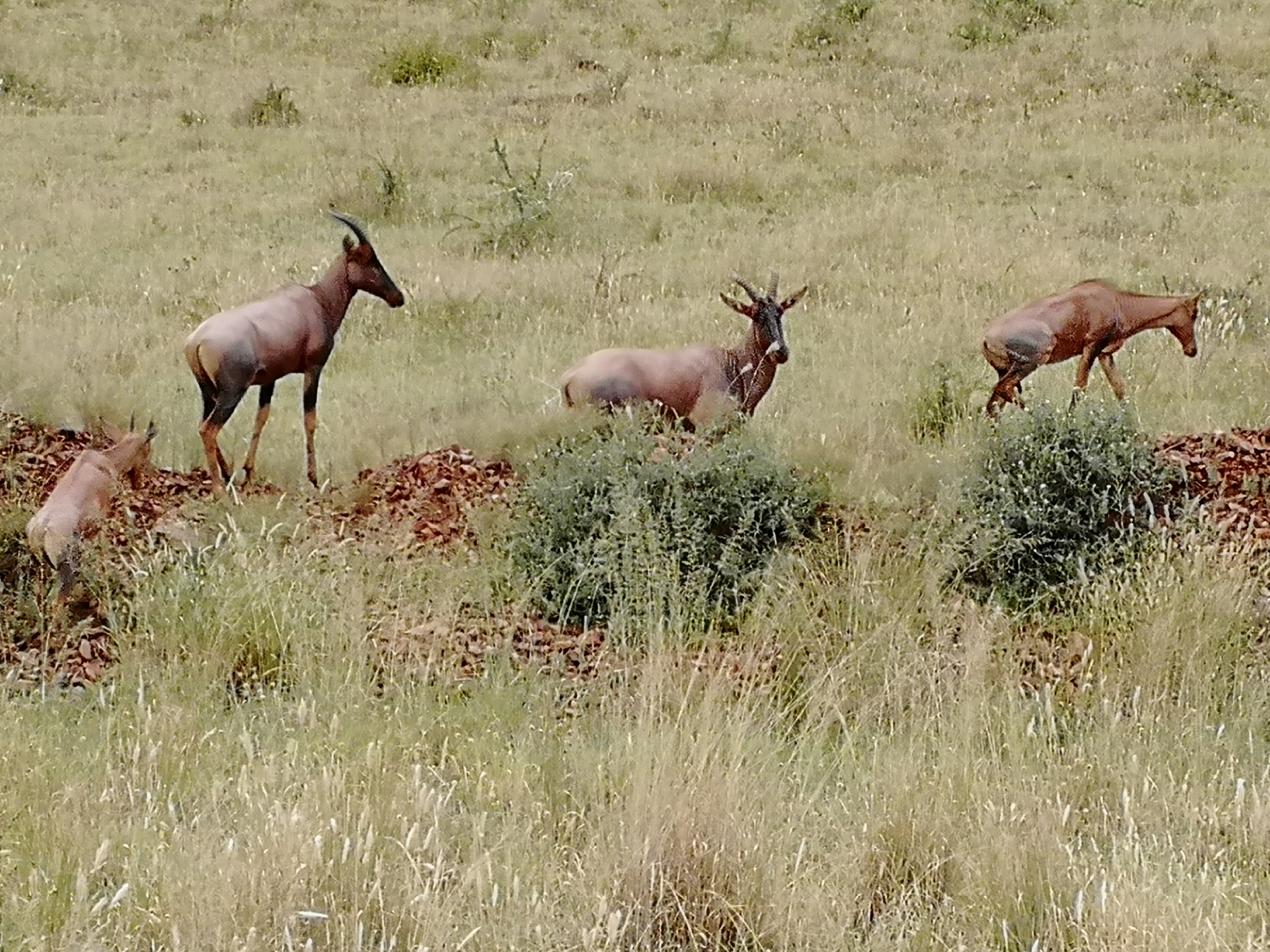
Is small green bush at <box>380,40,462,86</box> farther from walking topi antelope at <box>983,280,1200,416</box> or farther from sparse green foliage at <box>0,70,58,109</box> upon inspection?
walking topi antelope at <box>983,280,1200,416</box>

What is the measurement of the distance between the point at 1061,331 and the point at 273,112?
13.4 m

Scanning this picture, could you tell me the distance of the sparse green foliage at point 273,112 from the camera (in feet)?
63.4

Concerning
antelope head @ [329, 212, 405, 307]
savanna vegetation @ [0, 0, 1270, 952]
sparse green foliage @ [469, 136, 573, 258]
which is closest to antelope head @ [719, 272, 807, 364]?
savanna vegetation @ [0, 0, 1270, 952]

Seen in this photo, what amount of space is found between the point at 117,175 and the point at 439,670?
12944 mm

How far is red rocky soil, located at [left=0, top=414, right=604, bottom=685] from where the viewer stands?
18.8 feet

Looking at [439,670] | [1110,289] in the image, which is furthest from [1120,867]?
[1110,289]

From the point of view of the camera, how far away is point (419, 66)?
21922mm

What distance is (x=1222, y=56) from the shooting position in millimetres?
21297

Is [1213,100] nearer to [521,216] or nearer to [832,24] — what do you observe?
[832,24]

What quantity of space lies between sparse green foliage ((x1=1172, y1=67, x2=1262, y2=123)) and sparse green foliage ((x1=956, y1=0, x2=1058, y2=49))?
372 centimetres

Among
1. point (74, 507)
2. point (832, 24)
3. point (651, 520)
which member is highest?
point (832, 24)

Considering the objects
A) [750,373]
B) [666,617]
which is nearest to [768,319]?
[750,373]

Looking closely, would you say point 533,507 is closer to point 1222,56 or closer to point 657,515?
point 657,515

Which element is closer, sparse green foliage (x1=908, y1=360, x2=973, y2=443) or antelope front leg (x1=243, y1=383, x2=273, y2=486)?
antelope front leg (x1=243, y1=383, x2=273, y2=486)
